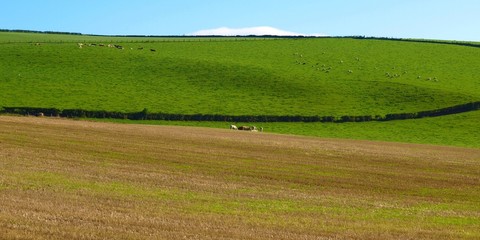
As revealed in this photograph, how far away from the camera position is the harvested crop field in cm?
1867

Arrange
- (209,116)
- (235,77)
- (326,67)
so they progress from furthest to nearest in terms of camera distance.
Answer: (326,67) < (235,77) < (209,116)

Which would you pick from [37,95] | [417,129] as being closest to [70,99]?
[37,95]

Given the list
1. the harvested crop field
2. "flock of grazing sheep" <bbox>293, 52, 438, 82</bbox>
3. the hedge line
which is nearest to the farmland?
the harvested crop field

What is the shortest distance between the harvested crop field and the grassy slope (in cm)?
3170

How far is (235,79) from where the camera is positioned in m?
95.4

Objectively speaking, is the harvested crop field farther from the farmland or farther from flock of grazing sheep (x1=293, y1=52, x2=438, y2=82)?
flock of grazing sheep (x1=293, y1=52, x2=438, y2=82)

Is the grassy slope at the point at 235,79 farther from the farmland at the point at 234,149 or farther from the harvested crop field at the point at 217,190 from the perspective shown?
the harvested crop field at the point at 217,190

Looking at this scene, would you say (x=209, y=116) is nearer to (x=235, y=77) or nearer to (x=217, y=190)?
(x=235, y=77)

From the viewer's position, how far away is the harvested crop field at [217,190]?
18672 millimetres

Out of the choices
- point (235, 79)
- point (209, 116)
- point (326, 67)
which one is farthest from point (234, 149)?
point (326, 67)

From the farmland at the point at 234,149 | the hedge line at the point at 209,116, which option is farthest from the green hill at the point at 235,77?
the hedge line at the point at 209,116

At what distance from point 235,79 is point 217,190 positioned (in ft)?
227

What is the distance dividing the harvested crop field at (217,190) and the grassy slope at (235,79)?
31.7 metres

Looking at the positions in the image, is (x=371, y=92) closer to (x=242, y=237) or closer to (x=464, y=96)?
(x=464, y=96)
